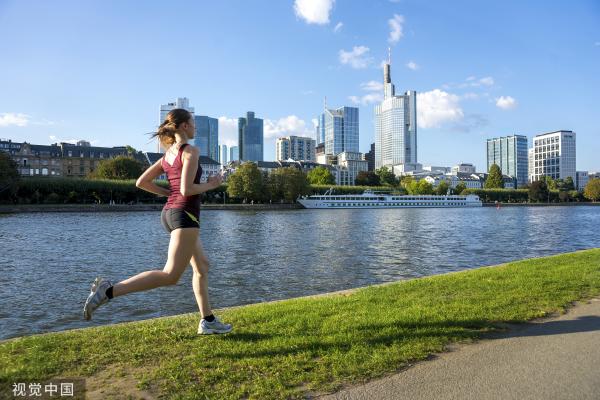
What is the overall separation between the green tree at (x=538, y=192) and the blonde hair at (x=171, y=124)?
195 metres

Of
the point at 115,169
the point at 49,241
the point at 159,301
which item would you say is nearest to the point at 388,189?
the point at 115,169

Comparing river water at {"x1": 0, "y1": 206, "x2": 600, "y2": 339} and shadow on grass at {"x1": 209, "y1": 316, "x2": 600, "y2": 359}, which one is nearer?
shadow on grass at {"x1": 209, "y1": 316, "x2": 600, "y2": 359}

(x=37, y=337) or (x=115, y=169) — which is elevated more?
(x=115, y=169)

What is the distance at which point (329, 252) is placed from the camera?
22812mm

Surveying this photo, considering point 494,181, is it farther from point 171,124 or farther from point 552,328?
point 171,124

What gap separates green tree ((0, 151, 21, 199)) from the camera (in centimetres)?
7488

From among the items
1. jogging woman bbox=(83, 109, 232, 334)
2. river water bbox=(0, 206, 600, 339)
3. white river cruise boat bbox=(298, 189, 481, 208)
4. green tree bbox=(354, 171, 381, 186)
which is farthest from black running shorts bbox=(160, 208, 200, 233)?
green tree bbox=(354, 171, 381, 186)

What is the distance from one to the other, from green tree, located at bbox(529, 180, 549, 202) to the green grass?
190218 mm

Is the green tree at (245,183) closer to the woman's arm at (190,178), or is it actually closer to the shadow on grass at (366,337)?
the shadow on grass at (366,337)

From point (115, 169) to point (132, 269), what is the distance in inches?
3803

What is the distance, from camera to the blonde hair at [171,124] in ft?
17.9

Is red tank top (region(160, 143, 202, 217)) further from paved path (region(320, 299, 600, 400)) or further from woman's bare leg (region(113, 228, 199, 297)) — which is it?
paved path (region(320, 299, 600, 400))

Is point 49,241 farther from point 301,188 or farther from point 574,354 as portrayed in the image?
point 301,188

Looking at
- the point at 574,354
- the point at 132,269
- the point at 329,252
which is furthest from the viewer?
the point at 329,252
